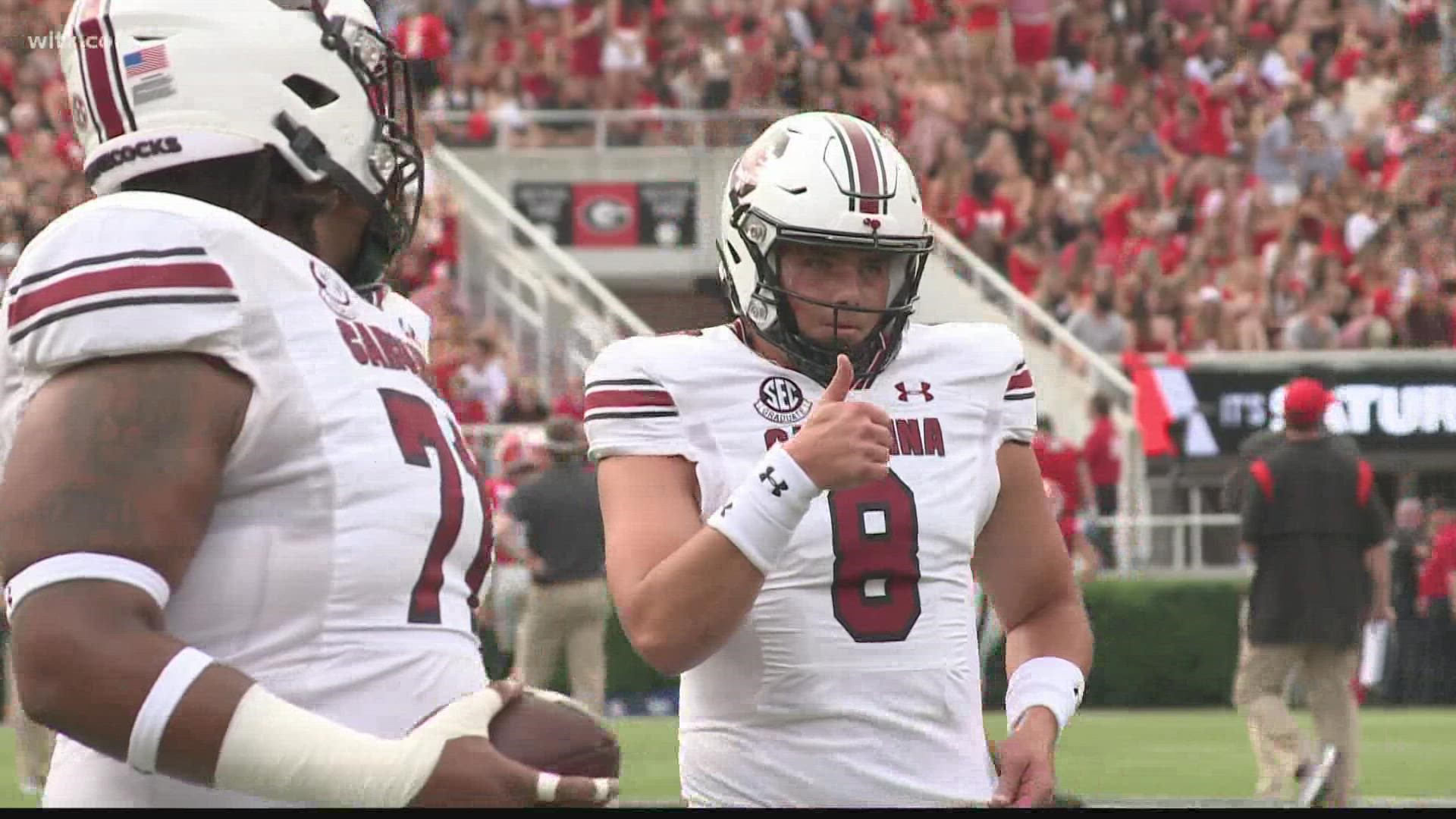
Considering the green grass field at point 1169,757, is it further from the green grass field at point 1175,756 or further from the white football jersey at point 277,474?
the white football jersey at point 277,474

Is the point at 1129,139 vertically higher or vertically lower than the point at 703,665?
lower

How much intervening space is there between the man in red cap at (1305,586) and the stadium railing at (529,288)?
7.83m

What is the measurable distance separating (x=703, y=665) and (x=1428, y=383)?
13816 mm

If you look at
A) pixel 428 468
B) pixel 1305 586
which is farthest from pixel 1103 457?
pixel 428 468

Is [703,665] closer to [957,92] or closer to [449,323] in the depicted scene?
[449,323]

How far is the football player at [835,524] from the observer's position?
3174mm

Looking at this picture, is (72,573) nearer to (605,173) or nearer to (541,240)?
(541,240)

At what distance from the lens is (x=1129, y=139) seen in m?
19.3

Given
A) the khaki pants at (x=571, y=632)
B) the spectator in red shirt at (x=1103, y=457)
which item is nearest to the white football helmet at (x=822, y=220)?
the khaki pants at (x=571, y=632)

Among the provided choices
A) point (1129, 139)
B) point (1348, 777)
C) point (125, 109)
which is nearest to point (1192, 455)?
point (1129, 139)

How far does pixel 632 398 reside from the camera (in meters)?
3.33

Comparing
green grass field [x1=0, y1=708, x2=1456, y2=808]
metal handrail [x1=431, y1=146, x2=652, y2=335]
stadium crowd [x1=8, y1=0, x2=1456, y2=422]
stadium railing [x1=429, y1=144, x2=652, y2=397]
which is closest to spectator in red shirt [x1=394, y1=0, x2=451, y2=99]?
stadium crowd [x1=8, y1=0, x2=1456, y2=422]

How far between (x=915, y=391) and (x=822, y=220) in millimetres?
285

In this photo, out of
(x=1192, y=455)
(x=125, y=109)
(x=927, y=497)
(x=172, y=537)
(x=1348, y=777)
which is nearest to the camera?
(x=172, y=537)
